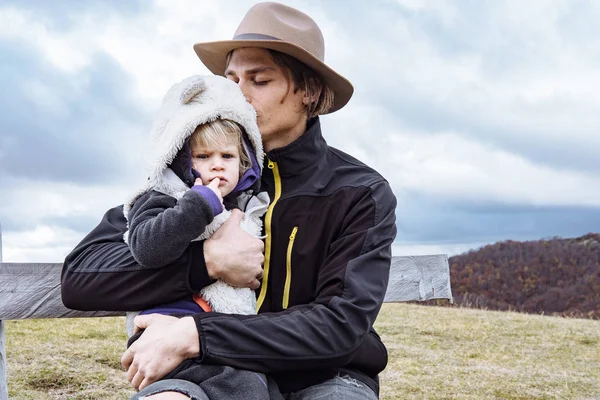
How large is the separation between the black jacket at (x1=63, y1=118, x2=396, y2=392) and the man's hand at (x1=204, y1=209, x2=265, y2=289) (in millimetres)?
46

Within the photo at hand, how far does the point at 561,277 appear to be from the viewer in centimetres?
2347

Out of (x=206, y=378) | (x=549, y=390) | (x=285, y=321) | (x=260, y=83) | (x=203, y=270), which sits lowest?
(x=549, y=390)

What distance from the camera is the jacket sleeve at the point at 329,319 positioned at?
2441 mm

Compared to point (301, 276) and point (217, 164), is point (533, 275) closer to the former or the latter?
point (301, 276)

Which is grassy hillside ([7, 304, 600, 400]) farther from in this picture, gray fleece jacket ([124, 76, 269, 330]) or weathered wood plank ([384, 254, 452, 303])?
gray fleece jacket ([124, 76, 269, 330])

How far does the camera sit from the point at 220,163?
8.86ft

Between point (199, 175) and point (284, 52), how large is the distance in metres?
0.72

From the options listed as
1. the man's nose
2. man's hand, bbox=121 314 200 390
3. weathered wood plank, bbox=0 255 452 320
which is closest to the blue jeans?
man's hand, bbox=121 314 200 390

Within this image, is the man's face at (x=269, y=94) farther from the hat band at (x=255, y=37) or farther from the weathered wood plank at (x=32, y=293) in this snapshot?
the weathered wood plank at (x=32, y=293)

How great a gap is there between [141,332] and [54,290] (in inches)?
39.7

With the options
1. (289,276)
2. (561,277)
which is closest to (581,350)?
(289,276)

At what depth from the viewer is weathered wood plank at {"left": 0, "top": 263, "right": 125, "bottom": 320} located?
337 centimetres

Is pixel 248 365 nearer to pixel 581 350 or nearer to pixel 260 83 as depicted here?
pixel 260 83

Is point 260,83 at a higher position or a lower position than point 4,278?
higher
